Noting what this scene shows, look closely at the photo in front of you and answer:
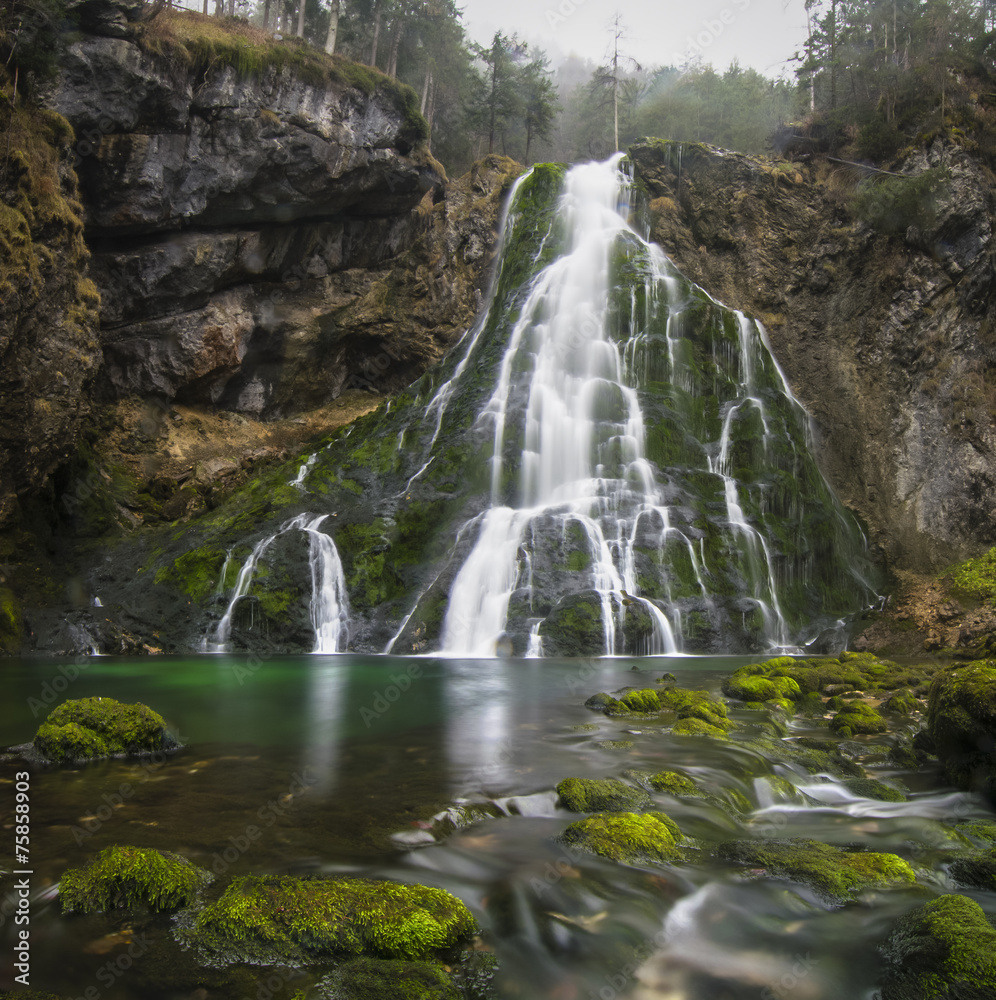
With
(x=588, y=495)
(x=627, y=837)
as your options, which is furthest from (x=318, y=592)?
(x=627, y=837)

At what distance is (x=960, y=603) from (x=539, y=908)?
14750mm

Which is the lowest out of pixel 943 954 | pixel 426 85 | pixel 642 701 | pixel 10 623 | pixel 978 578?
pixel 642 701

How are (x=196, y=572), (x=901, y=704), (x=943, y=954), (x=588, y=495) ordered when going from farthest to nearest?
(x=588, y=495), (x=196, y=572), (x=901, y=704), (x=943, y=954)

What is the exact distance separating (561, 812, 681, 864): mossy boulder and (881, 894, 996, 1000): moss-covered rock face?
1.25 m

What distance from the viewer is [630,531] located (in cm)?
1586

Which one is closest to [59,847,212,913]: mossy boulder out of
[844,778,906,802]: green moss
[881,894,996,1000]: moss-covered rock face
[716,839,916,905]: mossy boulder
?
[716,839,916,905]: mossy boulder

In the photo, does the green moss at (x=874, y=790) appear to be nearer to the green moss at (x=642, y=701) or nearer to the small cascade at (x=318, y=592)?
the green moss at (x=642, y=701)

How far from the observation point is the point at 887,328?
21.9m

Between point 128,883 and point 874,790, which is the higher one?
point 128,883

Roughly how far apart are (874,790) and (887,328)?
20470 millimetres

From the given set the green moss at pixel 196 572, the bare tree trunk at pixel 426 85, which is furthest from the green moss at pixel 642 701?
the bare tree trunk at pixel 426 85

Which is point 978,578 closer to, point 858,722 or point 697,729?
point 858,722

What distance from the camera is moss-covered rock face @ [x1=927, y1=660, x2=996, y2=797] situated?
16.8ft

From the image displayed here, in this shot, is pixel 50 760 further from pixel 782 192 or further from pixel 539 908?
pixel 782 192
